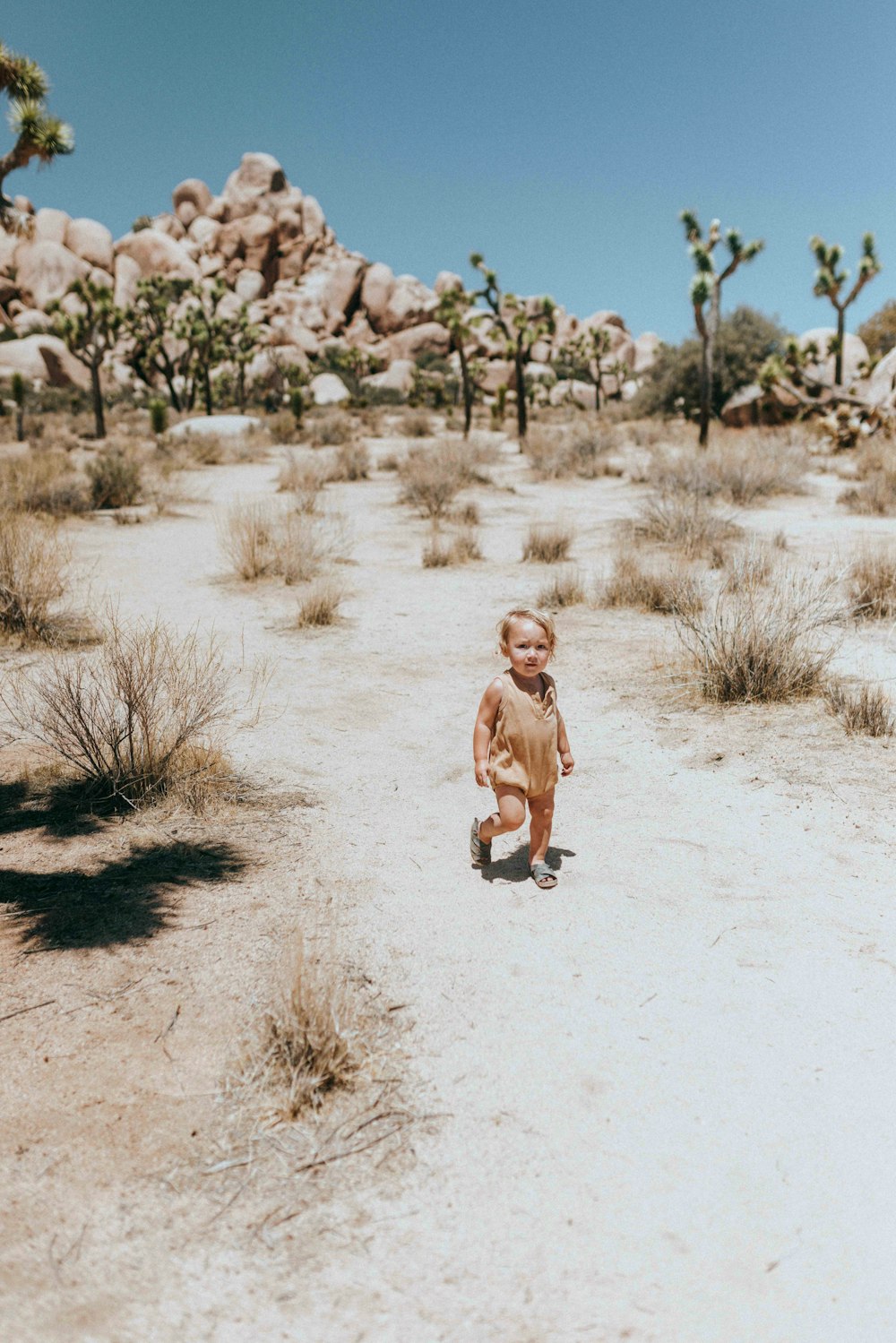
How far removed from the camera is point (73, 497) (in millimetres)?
13023

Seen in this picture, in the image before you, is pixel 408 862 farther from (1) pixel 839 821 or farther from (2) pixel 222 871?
(1) pixel 839 821

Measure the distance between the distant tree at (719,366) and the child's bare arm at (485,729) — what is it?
33.5m

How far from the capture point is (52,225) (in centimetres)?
6956

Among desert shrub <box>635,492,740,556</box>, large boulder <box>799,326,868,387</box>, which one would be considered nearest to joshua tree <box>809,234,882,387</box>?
large boulder <box>799,326,868,387</box>

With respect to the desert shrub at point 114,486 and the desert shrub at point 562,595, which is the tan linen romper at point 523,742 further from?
the desert shrub at point 114,486

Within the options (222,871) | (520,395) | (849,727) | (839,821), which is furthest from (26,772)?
(520,395)

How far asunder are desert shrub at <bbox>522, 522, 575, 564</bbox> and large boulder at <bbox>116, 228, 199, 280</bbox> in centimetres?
7087

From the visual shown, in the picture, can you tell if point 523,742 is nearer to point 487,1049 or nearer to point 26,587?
point 487,1049

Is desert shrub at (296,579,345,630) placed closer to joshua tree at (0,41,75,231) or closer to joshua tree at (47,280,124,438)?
joshua tree at (0,41,75,231)

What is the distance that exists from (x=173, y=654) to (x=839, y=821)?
3424 mm

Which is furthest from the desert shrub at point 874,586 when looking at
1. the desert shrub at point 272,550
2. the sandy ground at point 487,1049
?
the desert shrub at point 272,550

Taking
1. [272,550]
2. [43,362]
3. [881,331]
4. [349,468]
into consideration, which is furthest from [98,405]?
[881,331]

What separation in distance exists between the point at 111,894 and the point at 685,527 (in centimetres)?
816

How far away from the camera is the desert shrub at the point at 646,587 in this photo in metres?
7.57
